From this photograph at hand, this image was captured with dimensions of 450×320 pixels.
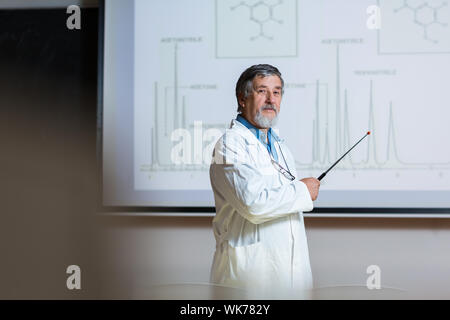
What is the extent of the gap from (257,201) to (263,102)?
1.09 feet

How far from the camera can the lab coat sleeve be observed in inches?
49.4

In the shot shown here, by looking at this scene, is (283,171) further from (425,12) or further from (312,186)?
(425,12)

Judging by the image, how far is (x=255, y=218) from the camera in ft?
4.18

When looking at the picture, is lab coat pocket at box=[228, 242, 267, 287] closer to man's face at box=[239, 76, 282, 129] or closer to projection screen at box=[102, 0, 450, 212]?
man's face at box=[239, 76, 282, 129]

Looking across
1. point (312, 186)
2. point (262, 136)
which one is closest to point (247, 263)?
point (312, 186)

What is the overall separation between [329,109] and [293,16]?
41 centimetres

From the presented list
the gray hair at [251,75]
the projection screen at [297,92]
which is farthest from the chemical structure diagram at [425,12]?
the gray hair at [251,75]

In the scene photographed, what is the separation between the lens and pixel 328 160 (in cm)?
204

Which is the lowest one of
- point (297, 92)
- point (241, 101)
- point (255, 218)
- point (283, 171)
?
point (255, 218)

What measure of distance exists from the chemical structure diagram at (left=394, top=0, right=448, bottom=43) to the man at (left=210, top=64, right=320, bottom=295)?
88 centimetres

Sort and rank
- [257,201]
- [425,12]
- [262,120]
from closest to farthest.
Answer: [257,201] < [262,120] < [425,12]

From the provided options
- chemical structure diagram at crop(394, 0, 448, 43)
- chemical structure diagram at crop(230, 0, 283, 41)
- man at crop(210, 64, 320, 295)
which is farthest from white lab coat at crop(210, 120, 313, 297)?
chemical structure diagram at crop(394, 0, 448, 43)

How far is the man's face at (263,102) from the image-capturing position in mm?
1435
